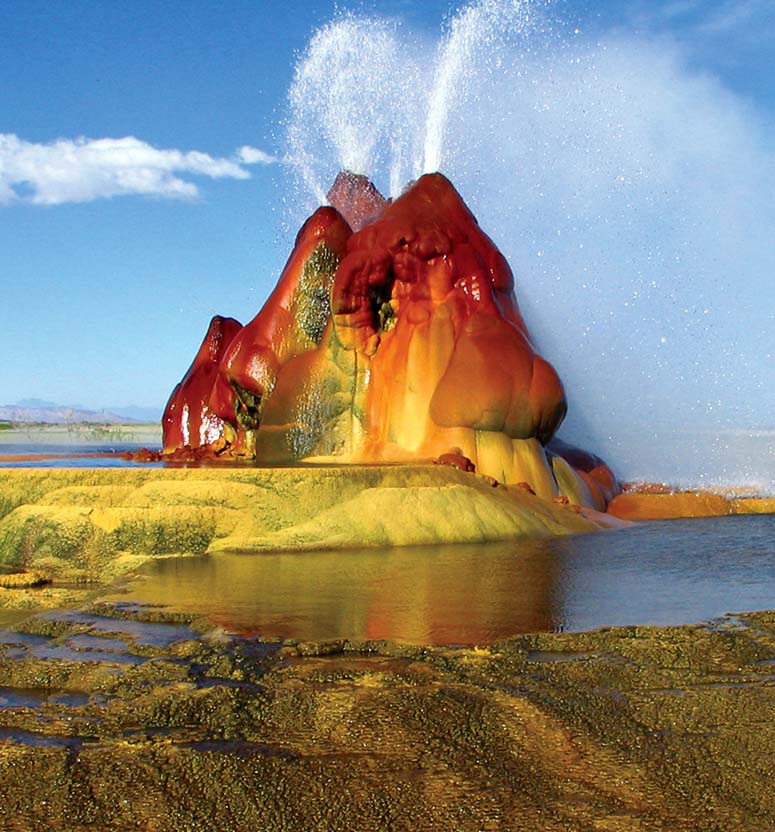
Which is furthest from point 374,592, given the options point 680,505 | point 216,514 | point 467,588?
point 680,505

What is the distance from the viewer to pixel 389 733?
432 centimetres

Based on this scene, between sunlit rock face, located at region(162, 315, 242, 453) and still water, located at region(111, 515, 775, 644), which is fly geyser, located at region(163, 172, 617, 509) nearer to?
sunlit rock face, located at region(162, 315, 242, 453)

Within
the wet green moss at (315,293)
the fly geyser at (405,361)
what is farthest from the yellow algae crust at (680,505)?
the wet green moss at (315,293)

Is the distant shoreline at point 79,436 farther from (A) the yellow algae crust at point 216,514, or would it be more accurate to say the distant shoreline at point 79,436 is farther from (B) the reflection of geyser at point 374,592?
(B) the reflection of geyser at point 374,592

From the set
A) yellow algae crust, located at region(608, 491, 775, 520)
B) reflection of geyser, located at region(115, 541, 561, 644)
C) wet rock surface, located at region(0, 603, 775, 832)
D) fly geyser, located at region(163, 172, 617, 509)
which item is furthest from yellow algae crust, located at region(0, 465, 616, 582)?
yellow algae crust, located at region(608, 491, 775, 520)

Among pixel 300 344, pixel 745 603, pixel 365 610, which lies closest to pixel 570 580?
pixel 745 603

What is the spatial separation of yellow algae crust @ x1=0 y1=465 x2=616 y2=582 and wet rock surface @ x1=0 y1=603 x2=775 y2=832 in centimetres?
380

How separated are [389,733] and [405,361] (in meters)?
10.3

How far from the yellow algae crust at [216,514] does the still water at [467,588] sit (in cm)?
41

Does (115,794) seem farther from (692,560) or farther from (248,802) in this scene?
(692,560)

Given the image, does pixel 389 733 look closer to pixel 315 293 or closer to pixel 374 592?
pixel 374 592

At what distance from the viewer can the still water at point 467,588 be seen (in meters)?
6.77

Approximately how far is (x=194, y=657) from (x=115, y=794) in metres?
2.07

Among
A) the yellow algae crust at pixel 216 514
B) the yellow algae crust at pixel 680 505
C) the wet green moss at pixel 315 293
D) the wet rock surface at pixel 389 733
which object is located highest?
the wet green moss at pixel 315 293
